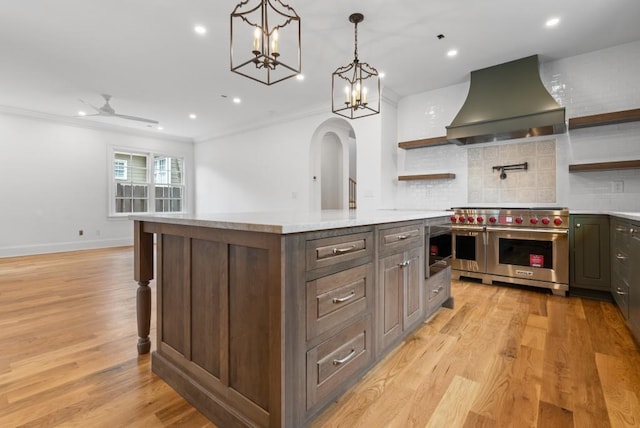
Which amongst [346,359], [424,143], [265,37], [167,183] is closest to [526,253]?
[424,143]

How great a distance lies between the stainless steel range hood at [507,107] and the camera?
3.44 metres

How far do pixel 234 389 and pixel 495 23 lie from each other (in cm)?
377

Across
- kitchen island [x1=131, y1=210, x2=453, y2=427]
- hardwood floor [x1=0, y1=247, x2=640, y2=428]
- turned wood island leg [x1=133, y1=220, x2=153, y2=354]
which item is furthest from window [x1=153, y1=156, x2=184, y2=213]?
kitchen island [x1=131, y1=210, x2=453, y2=427]

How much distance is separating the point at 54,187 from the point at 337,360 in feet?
24.0

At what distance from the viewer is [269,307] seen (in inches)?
44.8

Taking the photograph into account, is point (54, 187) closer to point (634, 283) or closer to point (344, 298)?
point (344, 298)

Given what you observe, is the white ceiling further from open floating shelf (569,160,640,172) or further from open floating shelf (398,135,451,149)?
open floating shelf (569,160,640,172)

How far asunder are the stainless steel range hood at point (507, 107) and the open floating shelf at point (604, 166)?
47cm

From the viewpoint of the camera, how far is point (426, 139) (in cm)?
460

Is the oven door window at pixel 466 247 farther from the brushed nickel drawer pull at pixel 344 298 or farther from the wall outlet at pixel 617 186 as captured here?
the brushed nickel drawer pull at pixel 344 298

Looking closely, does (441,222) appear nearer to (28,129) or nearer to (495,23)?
(495,23)

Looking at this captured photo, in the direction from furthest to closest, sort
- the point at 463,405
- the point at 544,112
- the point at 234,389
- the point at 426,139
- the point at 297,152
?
the point at 297,152
the point at 426,139
the point at 544,112
the point at 463,405
the point at 234,389

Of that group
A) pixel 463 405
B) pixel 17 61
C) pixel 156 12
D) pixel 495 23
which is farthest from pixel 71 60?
pixel 463 405

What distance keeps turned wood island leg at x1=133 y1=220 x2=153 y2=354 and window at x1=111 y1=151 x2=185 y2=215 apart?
6115mm
